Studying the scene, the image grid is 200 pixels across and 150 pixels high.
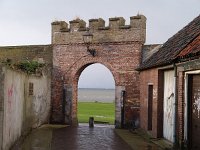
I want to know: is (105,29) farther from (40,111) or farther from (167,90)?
(167,90)

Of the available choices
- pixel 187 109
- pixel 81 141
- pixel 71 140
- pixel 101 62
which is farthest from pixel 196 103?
pixel 101 62

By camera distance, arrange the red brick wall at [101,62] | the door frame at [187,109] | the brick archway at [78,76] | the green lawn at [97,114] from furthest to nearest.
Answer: the green lawn at [97,114] → the brick archway at [78,76] → the red brick wall at [101,62] → the door frame at [187,109]

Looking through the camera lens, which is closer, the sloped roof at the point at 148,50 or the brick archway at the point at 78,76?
the sloped roof at the point at 148,50

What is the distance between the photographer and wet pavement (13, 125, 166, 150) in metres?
12.2

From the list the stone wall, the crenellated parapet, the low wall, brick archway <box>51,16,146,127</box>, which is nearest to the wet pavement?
the low wall

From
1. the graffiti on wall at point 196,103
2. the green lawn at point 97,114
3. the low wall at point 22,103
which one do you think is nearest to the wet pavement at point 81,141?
the low wall at point 22,103

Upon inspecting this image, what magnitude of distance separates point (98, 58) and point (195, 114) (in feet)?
31.0

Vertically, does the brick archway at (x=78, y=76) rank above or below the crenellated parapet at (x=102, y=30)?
below

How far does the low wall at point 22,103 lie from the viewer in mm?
10242

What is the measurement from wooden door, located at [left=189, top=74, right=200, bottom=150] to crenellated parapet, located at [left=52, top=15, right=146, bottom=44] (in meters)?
8.01

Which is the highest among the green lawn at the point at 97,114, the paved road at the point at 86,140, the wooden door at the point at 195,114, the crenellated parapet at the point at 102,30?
the crenellated parapet at the point at 102,30

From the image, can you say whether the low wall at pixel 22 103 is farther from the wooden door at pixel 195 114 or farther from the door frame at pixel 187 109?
the wooden door at pixel 195 114

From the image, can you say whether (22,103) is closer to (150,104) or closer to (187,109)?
(150,104)

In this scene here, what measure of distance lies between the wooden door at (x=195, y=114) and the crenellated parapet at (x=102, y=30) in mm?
8007
